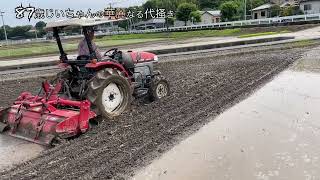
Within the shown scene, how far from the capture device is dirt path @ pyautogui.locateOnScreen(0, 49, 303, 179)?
6.18 m

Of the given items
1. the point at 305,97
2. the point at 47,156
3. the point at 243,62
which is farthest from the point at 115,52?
the point at 243,62

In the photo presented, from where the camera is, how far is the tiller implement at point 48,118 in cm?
756

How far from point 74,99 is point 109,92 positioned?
2.22 feet

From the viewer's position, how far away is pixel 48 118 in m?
7.78

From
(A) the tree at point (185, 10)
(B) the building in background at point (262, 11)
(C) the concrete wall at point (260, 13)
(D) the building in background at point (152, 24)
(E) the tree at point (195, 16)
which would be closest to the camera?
(B) the building in background at point (262, 11)

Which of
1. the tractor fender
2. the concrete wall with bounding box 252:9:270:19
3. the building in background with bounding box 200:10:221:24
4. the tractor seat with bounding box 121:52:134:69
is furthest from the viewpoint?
the building in background with bounding box 200:10:221:24

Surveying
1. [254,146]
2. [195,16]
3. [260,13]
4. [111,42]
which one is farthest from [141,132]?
[260,13]

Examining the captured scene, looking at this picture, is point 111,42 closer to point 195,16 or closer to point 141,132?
point 195,16

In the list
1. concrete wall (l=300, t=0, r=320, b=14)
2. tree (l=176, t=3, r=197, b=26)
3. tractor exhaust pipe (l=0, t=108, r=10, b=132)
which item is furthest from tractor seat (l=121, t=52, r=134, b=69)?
tree (l=176, t=3, r=197, b=26)

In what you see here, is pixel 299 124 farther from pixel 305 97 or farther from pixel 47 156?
pixel 47 156

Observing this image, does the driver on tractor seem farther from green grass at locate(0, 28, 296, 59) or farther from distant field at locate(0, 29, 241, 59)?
distant field at locate(0, 29, 241, 59)

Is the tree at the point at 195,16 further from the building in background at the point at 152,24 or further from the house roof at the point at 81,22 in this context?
the house roof at the point at 81,22

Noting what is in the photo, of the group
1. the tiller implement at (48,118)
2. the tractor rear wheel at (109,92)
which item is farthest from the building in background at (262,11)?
the tiller implement at (48,118)

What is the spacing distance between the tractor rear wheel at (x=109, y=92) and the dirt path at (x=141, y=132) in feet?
0.73
